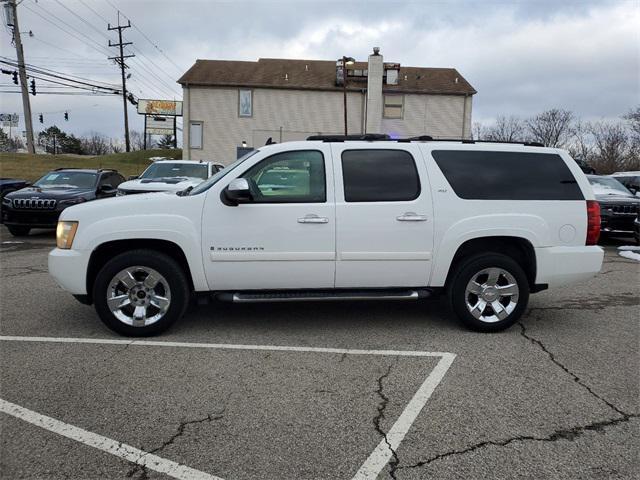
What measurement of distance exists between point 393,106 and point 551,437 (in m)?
32.5

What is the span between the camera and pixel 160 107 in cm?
5759

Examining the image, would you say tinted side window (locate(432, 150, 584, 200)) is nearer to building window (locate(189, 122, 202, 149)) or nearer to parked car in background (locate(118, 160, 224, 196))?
parked car in background (locate(118, 160, 224, 196))

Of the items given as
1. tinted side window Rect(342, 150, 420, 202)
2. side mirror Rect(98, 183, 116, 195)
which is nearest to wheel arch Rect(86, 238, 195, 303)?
tinted side window Rect(342, 150, 420, 202)

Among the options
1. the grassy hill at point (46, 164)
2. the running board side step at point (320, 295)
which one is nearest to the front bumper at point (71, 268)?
the running board side step at point (320, 295)

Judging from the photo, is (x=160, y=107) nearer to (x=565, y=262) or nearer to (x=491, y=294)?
(x=491, y=294)

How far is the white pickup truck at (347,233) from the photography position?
4.58 meters

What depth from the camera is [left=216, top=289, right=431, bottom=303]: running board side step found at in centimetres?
467

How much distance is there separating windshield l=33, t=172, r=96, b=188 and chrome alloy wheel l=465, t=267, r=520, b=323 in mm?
10118

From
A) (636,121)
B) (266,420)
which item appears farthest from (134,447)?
(636,121)

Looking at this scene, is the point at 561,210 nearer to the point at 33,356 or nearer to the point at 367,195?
the point at 367,195

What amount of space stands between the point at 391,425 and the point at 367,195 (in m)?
2.27

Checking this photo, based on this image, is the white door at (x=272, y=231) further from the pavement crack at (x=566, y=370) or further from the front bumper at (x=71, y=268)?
the pavement crack at (x=566, y=370)

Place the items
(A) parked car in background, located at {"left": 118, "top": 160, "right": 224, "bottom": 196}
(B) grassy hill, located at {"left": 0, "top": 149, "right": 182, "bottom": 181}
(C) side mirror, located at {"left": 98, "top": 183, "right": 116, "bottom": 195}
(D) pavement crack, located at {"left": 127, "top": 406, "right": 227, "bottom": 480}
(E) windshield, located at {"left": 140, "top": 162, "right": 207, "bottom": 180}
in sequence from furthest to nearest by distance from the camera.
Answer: (B) grassy hill, located at {"left": 0, "top": 149, "right": 182, "bottom": 181} < (E) windshield, located at {"left": 140, "top": 162, "right": 207, "bottom": 180} < (C) side mirror, located at {"left": 98, "top": 183, "right": 116, "bottom": 195} < (A) parked car in background, located at {"left": 118, "top": 160, "right": 224, "bottom": 196} < (D) pavement crack, located at {"left": 127, "top": 406, "right": 227, "bottom": 480}

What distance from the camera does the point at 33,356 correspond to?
421 centimetres
